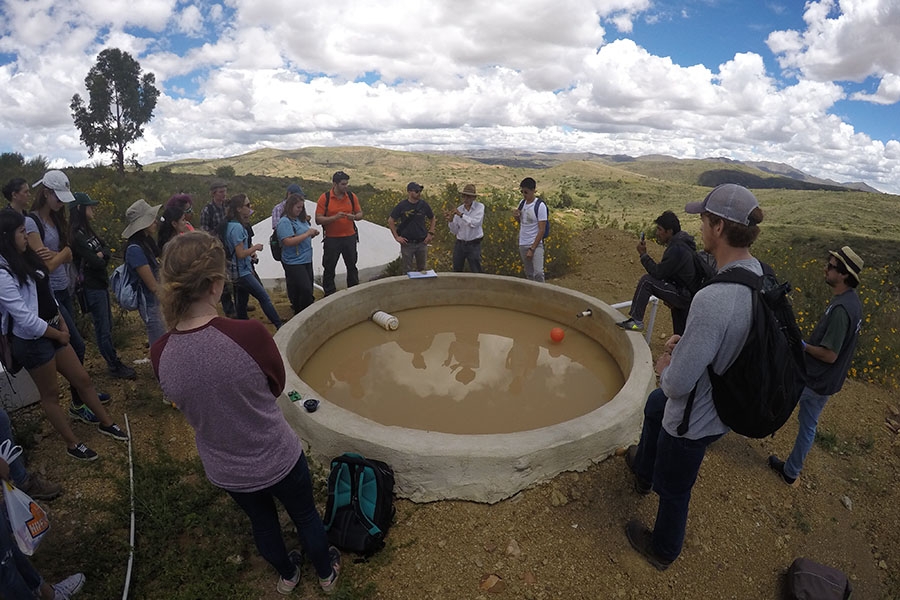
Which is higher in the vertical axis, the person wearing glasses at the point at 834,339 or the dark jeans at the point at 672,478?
the person wearing glasses at the point at 834,339

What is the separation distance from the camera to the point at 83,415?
363cm

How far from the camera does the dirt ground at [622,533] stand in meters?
2.62

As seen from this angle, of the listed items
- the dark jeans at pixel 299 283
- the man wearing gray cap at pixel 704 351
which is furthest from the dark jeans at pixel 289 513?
the dark jeans at pixel 299 283

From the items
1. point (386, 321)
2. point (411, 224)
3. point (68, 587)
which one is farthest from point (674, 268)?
point (68, 587)

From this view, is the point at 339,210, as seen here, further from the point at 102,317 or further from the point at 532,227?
the point at 102,317

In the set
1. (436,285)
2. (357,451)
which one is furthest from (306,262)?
(357,451)

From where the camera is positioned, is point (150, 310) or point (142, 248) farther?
point (150, 310)

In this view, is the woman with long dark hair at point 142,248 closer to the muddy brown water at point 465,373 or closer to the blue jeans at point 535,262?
the muddy brown water at point 465,373

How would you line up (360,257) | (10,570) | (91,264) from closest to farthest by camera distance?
(10,570) < (91,264) < (360,257)

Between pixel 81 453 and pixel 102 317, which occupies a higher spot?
pixel 102 317

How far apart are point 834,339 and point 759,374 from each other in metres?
1.51

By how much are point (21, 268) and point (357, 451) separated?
7.73 ft

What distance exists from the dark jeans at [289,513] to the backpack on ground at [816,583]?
264 centimetres

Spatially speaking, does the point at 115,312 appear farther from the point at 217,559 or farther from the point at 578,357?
the point at 578,357
